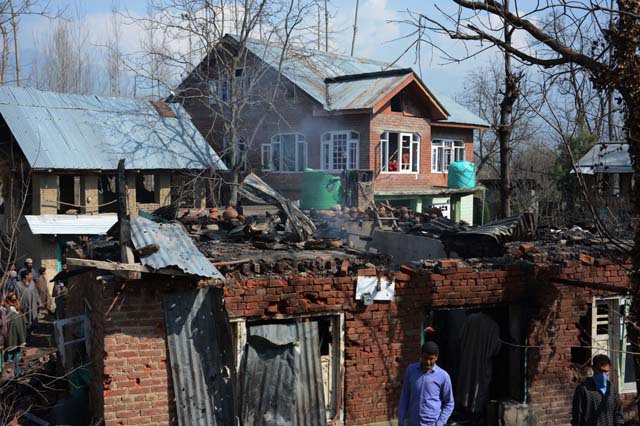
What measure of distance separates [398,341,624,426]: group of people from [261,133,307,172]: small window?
1975cm

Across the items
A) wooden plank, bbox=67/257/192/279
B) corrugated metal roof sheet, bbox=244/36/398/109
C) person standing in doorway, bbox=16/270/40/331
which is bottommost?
person standing in doorway, bbox=16/270/40/331

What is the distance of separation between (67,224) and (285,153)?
34.6ft

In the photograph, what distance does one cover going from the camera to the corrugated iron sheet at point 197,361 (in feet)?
24.6

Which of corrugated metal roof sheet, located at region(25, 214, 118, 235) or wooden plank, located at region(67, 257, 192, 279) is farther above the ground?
corrugated metal roof sheet, located at region(25, 214, 118, 235)

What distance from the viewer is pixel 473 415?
9.31 meters

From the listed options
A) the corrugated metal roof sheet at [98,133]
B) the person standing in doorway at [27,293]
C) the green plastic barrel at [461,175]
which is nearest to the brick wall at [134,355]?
the person standing in doorway at [27,293]

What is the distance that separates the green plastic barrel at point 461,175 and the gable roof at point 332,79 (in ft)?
7.54

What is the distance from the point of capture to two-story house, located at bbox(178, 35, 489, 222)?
80.5 ft

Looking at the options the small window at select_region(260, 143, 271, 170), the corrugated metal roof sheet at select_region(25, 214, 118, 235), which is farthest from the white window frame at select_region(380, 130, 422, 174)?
the corrugated metal roof sheet at select_region(25, 214, 118, 235)

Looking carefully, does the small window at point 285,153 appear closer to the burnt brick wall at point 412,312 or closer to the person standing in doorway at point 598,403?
the burnt brick wall at point 412,312

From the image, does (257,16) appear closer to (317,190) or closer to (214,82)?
(214,82)

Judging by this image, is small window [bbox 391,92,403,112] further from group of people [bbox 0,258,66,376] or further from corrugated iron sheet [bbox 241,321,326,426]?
corrugated iron sheet [bbox 241,321,326,426]

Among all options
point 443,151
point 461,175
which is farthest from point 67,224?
point 443,151

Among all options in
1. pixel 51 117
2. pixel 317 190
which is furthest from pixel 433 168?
pixel 51 117
